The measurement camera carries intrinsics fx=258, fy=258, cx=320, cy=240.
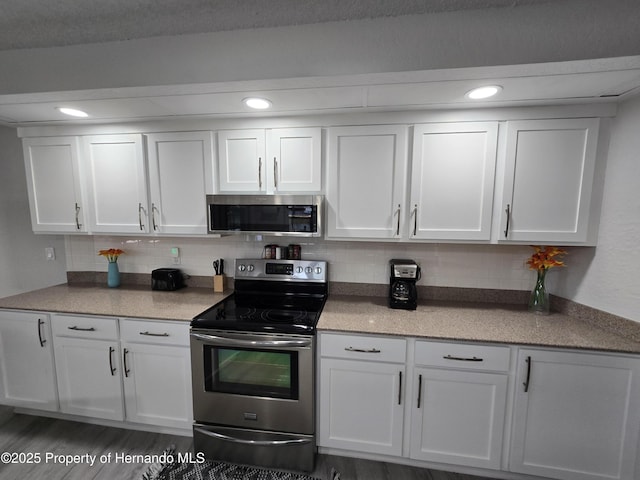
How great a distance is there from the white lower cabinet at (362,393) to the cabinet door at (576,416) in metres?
0.65

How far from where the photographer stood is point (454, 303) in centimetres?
193

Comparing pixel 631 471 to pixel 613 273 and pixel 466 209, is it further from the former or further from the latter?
pixel 466 209

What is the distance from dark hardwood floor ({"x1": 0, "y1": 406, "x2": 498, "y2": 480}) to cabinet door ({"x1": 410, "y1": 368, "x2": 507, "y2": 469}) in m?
0.21

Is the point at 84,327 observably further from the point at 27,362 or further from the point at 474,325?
the point at 474,325

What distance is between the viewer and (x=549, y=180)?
1.56 metres

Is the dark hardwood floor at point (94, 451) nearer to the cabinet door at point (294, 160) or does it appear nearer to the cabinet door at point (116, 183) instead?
the cabinet door at point (116, 183)

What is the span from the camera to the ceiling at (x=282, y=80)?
1.15 m

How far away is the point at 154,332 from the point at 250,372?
0.68 m

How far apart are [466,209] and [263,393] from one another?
5.62 feet

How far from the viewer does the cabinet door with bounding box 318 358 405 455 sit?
151 centimetres

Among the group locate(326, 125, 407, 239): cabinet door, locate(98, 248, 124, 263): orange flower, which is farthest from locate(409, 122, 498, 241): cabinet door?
locate(98, 248, 124, 263): orange flower

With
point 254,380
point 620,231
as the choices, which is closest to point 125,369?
point 254,380

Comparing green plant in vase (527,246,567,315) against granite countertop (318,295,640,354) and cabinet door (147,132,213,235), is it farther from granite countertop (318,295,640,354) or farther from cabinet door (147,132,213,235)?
cabinet door (147,132,213,235)

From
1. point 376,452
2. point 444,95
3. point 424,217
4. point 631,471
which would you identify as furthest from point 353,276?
point 631,471
